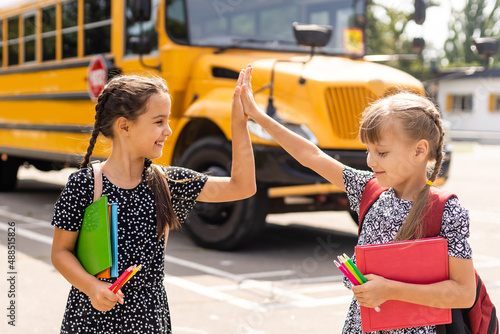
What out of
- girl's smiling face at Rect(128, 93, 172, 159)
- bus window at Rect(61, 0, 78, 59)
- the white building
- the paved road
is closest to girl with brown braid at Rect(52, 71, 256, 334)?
girl's smiling face at Rect(128, 93, 172, 159)

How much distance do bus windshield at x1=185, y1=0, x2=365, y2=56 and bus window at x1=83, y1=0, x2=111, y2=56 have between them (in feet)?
4.07

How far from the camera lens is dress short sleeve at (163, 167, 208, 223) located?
2227 millimetres

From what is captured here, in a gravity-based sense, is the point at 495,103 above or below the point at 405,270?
below

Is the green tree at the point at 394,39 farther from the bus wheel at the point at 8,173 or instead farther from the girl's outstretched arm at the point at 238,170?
the girl's outstretched arm at the point at 238,170

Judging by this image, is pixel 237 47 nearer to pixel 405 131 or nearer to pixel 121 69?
pixel 121 69

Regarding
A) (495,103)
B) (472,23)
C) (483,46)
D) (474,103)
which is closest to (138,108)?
(483,46)

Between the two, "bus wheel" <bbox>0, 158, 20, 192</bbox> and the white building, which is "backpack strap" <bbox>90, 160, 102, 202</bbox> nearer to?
"bus wheel" <bbox>0, 158, 20, 192</bbox>

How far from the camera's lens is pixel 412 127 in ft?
6.49

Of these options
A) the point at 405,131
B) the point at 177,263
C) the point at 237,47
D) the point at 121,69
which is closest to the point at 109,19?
the point at 121,69

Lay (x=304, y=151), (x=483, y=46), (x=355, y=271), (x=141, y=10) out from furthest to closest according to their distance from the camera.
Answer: (x=483, y=46) < (x=141, y=10) < (x=304, y=151) < (x=355, y=271)

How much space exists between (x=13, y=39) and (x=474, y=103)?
1283 inches

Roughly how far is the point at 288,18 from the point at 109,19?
6.15 ft

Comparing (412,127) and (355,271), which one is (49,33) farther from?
(355,271)

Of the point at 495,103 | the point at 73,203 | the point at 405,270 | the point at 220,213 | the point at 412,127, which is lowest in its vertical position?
the point at 495,103
